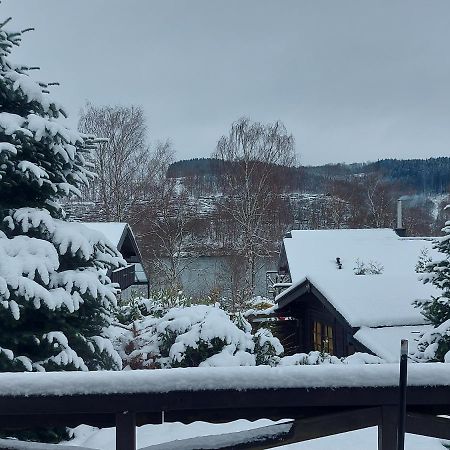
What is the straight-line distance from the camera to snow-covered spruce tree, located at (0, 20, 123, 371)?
3.93 meters

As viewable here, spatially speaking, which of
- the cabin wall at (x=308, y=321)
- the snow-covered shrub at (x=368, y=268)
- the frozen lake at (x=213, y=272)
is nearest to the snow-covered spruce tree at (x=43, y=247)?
the cabin wall at (x=308, y=321)

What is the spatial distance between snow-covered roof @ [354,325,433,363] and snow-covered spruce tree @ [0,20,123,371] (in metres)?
3.06

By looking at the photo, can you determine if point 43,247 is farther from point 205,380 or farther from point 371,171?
point 371,171

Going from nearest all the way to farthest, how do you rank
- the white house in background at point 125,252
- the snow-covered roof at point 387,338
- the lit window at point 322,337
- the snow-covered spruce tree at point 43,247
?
the snow-covered spruce tree at point 43,247 → the snow-covered roof at point 387,338 → the lit window at point 322,337 → the white house in background at point 125,252

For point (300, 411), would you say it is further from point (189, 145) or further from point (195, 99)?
point (189, 145)

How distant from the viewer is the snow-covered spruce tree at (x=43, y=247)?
3934 mm

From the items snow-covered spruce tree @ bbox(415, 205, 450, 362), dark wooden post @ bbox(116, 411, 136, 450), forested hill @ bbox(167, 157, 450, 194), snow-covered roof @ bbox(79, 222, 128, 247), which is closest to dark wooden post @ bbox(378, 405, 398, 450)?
dark wooden post @ bbox(116, 411, 136, 450)

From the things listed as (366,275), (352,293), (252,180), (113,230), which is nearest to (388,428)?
(352,293)

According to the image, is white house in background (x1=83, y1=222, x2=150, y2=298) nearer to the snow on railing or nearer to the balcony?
the balcony

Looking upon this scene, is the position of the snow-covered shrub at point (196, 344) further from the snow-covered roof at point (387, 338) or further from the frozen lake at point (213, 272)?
the frozen lake at point (213, 272)

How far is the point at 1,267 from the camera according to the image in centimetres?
384

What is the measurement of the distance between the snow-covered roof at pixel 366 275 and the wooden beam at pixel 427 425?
5.78 m

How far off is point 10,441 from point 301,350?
10266 mm

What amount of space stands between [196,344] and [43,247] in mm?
2037
